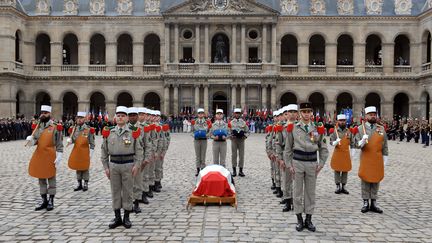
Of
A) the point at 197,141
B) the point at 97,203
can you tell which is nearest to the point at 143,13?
the point at 197,141

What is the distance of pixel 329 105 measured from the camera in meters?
42.5

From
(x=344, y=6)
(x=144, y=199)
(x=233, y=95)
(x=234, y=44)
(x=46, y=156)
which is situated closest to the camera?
(x=46, y=156)

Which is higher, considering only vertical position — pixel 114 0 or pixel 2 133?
pixel 114 0

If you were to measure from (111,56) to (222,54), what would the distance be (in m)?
10.0

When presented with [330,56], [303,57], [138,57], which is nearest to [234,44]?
[303,57]

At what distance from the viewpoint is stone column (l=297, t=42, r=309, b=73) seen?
4262 cm

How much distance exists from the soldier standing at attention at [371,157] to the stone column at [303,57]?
107ft

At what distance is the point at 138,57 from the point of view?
43250 mm

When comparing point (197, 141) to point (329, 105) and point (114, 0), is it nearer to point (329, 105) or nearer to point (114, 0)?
point (329, 105)

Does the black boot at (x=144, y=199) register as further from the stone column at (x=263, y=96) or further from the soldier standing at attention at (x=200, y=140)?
the stone column at (x=263, y=96)

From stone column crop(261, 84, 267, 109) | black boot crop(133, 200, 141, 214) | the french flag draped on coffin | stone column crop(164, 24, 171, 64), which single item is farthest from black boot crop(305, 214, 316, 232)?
stone column crop(164, 24, 171, 64)

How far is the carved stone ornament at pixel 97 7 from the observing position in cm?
4338

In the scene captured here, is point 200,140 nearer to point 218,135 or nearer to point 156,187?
point 218,135

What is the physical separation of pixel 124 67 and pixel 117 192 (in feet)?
117
